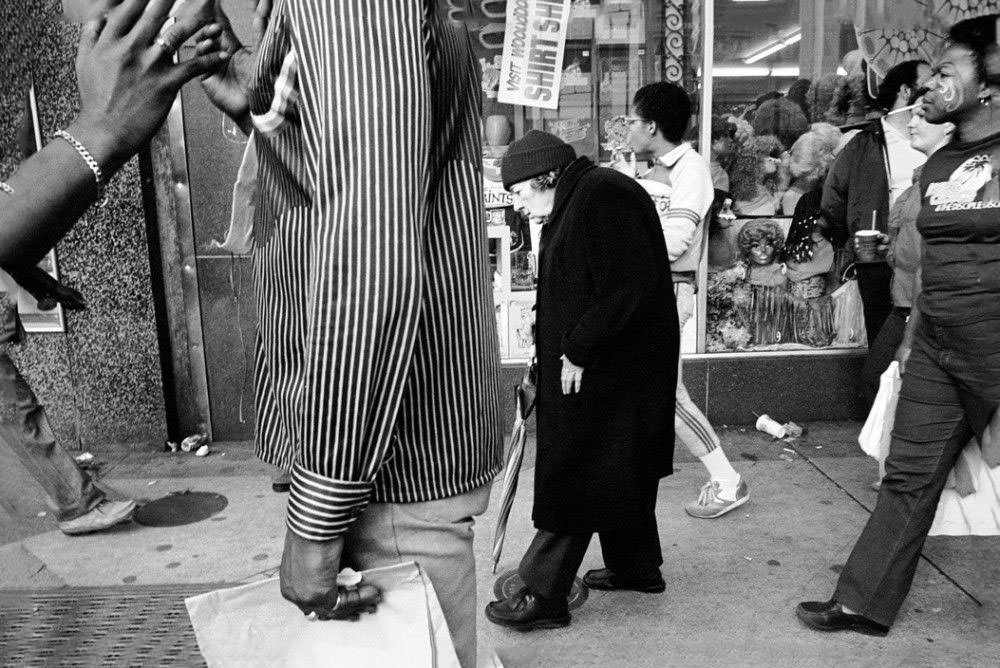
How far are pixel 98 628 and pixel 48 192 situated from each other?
1.37 m

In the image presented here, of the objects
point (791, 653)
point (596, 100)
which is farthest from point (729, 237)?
point (791, 653)

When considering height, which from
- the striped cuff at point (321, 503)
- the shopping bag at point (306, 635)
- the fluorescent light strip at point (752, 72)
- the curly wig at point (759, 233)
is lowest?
the shopping bag at point (306, 635)

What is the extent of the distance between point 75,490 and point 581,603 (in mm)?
2554

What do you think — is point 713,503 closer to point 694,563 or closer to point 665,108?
point 694,563

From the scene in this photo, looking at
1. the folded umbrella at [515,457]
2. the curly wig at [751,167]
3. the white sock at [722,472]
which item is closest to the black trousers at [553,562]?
the folded umbrella at [515,457]

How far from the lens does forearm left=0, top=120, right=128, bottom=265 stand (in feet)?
3.19

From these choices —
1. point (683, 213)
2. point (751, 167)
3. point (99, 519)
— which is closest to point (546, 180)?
point (683, 213)

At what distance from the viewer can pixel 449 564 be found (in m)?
1.49

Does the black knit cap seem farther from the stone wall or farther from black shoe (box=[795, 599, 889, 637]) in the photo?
the stone wall

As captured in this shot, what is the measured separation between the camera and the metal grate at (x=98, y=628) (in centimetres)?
179

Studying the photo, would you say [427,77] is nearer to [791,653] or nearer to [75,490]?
[791,653]

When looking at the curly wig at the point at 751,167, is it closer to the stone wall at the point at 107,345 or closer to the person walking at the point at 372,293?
the stone wall at the point at 107,345

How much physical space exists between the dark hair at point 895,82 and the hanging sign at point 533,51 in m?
2.06

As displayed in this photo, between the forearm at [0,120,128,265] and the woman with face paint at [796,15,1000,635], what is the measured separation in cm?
279
